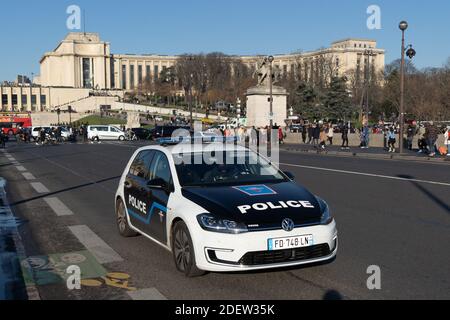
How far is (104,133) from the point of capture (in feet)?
189

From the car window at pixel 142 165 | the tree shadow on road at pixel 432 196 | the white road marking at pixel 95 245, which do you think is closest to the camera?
the white road marking at pixel 95 245

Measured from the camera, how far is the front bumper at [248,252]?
17.6 feet

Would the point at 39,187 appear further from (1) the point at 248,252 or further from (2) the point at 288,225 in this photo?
(2) the point at 288,225

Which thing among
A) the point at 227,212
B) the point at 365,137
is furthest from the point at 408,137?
the point at 227,212

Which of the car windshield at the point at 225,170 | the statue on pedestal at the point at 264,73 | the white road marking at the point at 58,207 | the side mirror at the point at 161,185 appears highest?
the statue on pedestal at the point at 264,73

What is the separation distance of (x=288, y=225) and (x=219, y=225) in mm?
696

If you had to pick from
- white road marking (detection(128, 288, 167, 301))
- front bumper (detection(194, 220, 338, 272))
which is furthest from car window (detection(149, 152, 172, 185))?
white road marking (detection(128, 288, 167, 301))

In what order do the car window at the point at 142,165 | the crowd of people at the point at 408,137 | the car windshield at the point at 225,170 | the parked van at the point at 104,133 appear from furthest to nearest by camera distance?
1. the parked van at the point at 104,133
2. the crowd of people at the point at 408,137
3. the car window at the point at 142,165
4. the car windshield at the point at 225,170

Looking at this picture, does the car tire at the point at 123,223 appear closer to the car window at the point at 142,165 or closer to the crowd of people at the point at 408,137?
the car window at the point at 142,165

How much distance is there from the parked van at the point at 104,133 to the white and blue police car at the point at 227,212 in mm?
50848

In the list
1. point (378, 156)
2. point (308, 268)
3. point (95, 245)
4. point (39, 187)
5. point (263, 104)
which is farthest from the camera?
point (263, 104)

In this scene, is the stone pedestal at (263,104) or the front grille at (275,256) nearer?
the front grille at (275,256)

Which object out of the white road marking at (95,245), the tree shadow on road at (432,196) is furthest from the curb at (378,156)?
the white road marking at (95,245)

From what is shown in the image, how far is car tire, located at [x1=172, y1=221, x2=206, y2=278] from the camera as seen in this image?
5.74 metres
